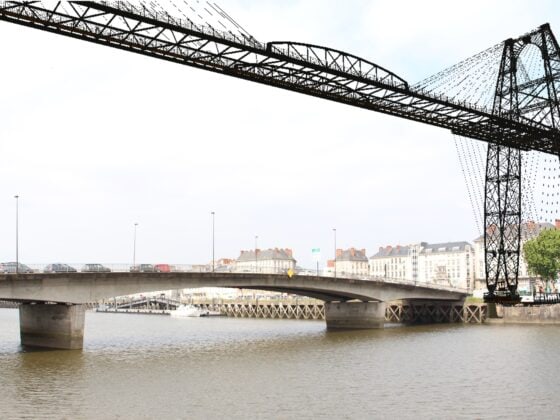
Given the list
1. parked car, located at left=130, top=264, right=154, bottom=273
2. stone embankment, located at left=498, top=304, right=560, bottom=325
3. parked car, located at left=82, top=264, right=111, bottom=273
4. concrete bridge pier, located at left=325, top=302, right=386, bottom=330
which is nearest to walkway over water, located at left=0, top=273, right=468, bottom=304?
parked car, located at left=82, top=264, right=111, bottom=273

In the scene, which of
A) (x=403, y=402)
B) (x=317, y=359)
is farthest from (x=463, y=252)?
(x=403, y=402)

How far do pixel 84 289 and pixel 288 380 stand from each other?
2502 centimetres

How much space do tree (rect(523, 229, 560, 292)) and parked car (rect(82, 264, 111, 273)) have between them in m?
75.8

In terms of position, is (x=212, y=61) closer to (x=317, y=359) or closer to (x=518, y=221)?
(x=317, y=359)

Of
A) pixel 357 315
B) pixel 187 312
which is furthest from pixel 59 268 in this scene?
pixel 187 312

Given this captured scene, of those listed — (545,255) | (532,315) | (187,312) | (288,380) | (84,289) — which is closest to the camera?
(288,380)

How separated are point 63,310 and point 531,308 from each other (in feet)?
202

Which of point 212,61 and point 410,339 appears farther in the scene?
point 410,339

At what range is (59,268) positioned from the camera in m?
54.3

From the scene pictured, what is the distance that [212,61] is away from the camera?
42.6 m

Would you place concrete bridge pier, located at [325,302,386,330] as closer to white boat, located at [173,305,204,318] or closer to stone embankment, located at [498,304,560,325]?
stone embankment, located at [498,304,560,325]

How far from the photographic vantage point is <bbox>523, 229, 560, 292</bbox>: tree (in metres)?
106

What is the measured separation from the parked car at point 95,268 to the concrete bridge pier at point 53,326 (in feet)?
10.3

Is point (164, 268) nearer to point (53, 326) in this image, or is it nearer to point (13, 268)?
point (53, 326)
